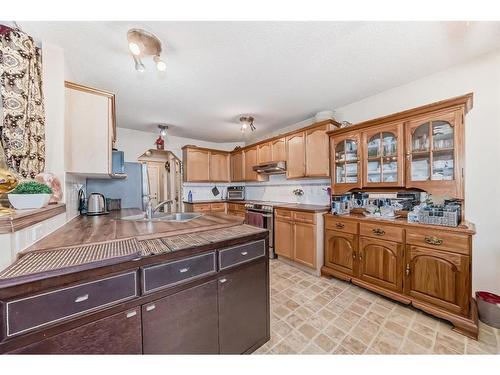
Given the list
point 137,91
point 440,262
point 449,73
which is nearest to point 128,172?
point 137,91

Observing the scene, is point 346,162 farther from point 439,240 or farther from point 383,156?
point 439,240

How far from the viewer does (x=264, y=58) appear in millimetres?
1746

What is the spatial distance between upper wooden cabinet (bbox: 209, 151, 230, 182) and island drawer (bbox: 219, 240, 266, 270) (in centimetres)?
330

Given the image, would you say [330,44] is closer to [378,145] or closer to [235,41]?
[235,41]

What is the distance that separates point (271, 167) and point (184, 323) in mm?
2905

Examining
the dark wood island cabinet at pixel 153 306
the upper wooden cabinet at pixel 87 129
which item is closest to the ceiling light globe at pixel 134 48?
the upper wooden cabinet at pixel 87 129

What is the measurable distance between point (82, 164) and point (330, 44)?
7.72 ft

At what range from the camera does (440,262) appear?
5.57 ft

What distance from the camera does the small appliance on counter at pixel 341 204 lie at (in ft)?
8.29

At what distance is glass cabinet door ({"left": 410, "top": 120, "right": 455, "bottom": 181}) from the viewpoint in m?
1.80

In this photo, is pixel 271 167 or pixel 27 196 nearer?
pixel 27 196

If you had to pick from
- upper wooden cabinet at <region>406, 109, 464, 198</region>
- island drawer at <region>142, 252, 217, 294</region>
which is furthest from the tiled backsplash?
island drawer at <region>142, 252, 217, 294</region>

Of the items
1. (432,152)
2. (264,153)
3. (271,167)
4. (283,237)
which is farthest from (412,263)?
(264,153)

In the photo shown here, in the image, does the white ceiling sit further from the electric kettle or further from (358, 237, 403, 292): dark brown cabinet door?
(358, 237, 403, 292): dark brown cabinet door
